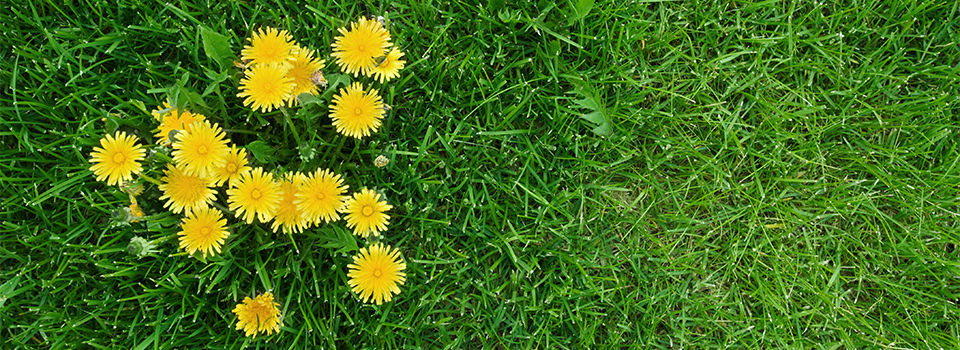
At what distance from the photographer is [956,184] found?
2.44 metres

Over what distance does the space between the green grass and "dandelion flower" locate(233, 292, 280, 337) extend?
17 centimetres

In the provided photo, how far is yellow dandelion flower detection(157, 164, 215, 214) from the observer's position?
1.85 metres

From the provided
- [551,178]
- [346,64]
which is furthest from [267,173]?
[551,178]

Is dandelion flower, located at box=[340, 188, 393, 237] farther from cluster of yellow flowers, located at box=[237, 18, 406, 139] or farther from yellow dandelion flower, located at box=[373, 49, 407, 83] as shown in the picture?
yellow dandelion flower, located at box=[373, 49, 407, 83]

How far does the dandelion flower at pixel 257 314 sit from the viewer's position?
198 centimetres

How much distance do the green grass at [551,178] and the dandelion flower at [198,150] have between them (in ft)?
1.04

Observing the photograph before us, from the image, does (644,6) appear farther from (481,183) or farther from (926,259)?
(926,259)

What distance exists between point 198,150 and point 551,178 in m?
1.27

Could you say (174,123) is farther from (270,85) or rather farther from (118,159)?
(270,85)

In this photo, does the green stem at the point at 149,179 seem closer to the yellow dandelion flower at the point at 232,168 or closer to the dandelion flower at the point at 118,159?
the dandelion flower at the point at 118,159

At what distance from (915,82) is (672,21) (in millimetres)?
1094

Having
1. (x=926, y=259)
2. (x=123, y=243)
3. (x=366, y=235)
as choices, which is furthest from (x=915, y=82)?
(x=123, y=243)

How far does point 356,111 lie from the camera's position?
194 centimetres

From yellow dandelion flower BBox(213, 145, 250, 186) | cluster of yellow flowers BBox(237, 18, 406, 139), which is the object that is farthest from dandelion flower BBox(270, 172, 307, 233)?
cluster of yellow flowers BBox(237, 18, 406, 139)
